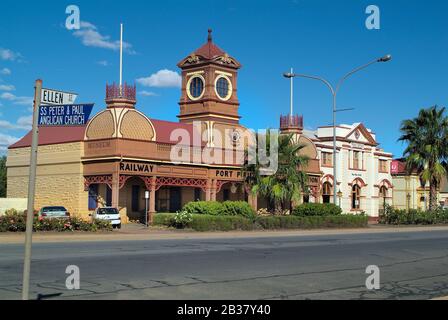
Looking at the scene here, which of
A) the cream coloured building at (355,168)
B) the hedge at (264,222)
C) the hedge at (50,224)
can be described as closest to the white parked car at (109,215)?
the hedge at (50,224)

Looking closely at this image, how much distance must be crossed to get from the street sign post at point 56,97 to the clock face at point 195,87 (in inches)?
1643

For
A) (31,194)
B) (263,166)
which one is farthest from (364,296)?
(263,166)

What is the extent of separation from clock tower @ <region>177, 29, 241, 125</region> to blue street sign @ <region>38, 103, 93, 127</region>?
40010 mm

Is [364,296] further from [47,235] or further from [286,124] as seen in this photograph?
[286,124]

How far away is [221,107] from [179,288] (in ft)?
125

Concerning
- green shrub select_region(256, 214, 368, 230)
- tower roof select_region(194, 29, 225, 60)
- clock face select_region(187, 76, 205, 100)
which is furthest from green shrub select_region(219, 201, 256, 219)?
tower roof select_region(194, 29, 225, 60)

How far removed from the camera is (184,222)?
114 feet

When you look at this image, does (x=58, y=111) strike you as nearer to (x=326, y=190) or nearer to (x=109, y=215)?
(x=109, y=215)

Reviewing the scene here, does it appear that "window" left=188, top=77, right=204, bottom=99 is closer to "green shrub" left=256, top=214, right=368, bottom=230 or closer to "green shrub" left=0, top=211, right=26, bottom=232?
"green shrub" left=256, top=214, right=368, bottom=230

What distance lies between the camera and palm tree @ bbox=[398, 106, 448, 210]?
51062 mm

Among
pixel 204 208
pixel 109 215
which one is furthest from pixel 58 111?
pixel 204 208

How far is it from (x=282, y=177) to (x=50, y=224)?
16.4 meters

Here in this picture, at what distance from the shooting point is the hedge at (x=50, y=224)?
27.7 metres

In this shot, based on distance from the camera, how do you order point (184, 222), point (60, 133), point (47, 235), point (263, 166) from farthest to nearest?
point (60, 133) < point (263, 166) < point (184, 222) < point (47, 235)
